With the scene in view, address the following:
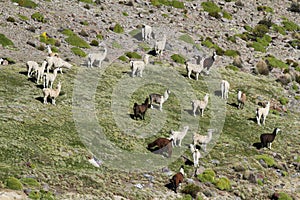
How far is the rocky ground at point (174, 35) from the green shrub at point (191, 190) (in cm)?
73

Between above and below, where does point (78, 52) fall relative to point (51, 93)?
below

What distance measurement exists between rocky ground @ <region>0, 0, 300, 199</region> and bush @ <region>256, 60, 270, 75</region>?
3.73 ft

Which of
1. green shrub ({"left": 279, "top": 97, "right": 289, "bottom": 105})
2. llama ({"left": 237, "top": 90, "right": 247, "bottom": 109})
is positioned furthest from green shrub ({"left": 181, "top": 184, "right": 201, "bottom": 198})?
green shrub ({"left": 279, "top": 97, "right": 289, "bottom": 105})

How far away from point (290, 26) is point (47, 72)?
2134 inches

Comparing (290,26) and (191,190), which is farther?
(290,26)

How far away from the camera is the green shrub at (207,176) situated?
98.6ft

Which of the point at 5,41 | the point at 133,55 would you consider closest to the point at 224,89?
the point at 133,55

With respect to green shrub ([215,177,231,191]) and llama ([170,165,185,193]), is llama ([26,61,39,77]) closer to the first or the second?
llama ([170,165,185,193])

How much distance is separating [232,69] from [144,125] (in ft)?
81.8

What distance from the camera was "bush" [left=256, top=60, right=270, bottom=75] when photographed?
5931 centimetres

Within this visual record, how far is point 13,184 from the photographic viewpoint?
887 inches

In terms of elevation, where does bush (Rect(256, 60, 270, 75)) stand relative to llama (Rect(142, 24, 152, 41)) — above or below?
below

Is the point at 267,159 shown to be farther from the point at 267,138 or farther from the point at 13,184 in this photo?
the point at 13,184

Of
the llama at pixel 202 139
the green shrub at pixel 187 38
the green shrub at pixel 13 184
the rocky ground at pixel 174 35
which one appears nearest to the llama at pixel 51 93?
the rocky ground at pixel 174 35
